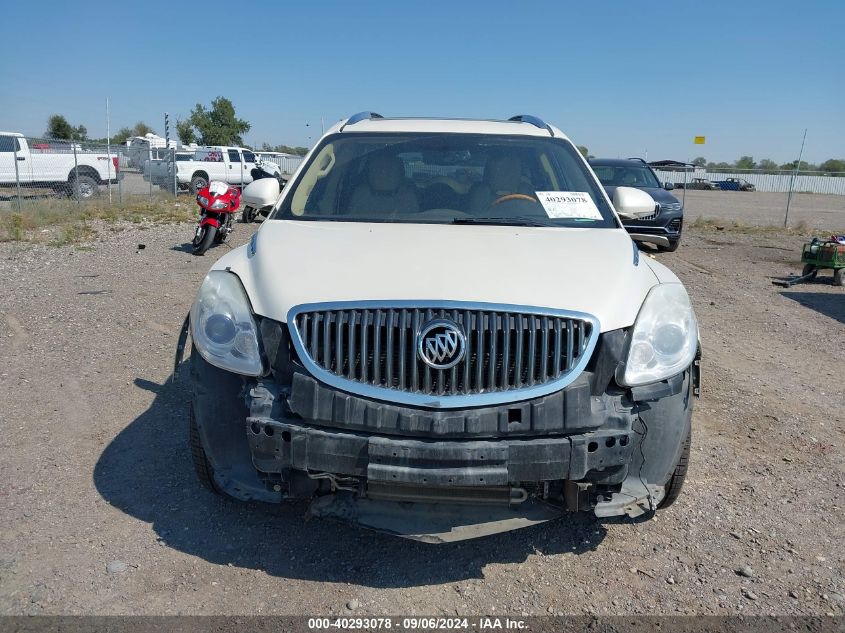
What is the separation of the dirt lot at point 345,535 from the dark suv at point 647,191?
25.8ft

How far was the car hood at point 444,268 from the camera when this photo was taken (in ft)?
9.16

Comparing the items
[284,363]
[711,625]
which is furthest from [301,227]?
[711,625]

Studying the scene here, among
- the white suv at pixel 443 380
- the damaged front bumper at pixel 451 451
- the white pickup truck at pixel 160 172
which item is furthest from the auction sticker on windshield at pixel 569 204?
the white pickup truck at pixel 160 172

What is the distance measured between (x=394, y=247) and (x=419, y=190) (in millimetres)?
933

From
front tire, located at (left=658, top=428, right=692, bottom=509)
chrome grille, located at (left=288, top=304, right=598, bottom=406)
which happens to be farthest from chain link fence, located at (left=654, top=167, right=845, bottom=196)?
chrome grille, located at (left=288, top=304, right=598, bottom=406)

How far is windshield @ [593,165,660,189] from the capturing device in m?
14.4

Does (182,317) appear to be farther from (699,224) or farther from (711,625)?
(699,224)

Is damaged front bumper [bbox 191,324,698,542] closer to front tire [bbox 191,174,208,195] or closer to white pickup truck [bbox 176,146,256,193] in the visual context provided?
white pickup truck [bbox 176,146,256,193]

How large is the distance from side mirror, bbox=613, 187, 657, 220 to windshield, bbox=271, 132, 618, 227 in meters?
0.22

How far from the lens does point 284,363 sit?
2775mm

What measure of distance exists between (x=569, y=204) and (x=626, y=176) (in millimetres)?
11422

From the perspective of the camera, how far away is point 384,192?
13.3ft

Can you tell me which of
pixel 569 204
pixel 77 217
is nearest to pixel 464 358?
pixel 569 204

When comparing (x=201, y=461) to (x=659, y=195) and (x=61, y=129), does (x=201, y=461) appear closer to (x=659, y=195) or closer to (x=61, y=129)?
(x=659, y=195)
